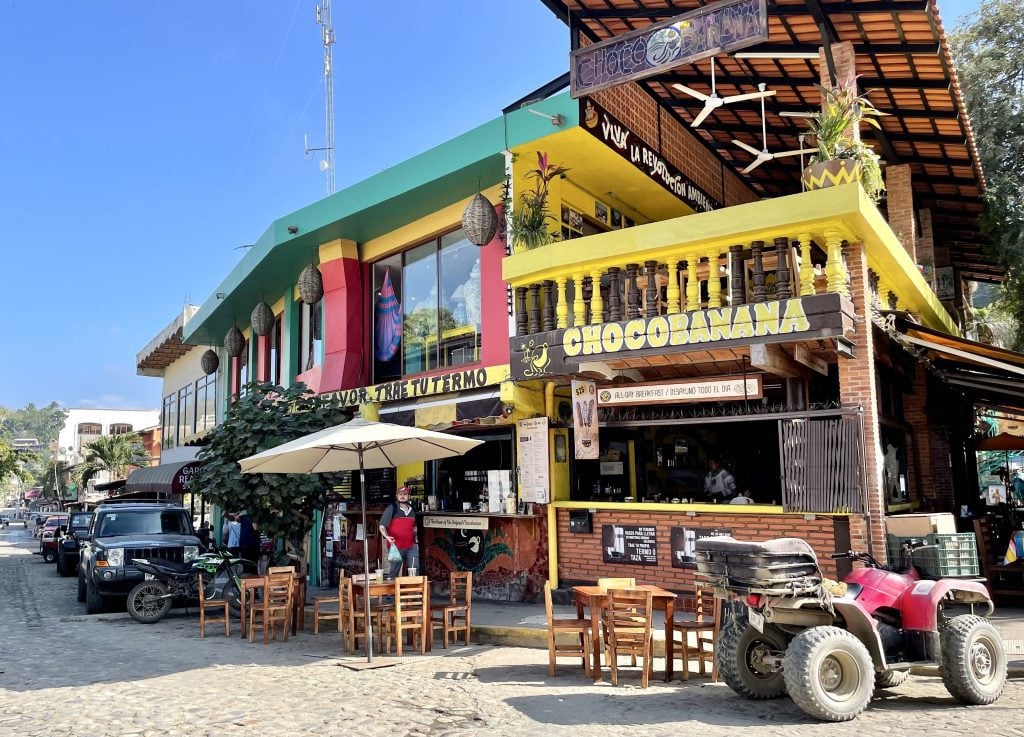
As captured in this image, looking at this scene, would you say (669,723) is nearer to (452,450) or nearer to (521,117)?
(452,450)

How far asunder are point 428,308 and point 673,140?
5352 millimetres

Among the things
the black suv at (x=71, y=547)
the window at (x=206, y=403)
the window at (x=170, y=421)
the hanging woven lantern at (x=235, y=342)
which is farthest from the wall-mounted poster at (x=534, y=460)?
the window at (x=170, y=421)

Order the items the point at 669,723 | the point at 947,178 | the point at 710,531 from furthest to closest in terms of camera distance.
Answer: the point at 947,178 < the point at 710,531 < the point at 669,723

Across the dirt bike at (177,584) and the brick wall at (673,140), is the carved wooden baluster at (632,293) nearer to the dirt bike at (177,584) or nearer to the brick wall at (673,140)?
the brick wall at (673,140)

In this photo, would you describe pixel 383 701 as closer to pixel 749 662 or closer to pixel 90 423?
pixel 749 662

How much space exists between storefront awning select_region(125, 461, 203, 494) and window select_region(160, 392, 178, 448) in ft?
23.1

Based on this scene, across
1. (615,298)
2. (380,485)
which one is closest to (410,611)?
(615,298)

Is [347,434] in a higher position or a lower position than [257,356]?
lower

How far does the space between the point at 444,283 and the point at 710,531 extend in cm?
654

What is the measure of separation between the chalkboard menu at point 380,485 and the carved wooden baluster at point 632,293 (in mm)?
6534

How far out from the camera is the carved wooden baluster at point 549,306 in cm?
1098

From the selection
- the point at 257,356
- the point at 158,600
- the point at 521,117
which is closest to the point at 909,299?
the point at 521,117

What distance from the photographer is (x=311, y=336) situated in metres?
18.2

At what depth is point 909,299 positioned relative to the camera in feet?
41.5
